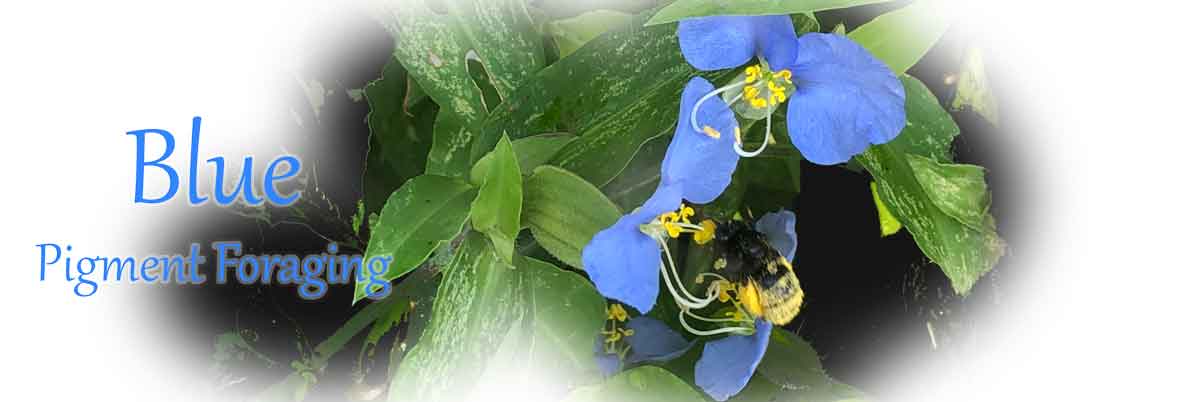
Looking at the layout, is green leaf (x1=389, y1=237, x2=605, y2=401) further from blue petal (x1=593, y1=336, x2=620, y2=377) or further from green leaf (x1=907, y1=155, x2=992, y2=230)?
green leaf (x1=907, y1=155, x2=992, y2=230)

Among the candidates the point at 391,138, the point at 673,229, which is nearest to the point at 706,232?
the point at 673,229

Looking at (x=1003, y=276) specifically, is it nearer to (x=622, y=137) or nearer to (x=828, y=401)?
(x=828, y=401)

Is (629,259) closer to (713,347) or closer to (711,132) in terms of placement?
(711,132)

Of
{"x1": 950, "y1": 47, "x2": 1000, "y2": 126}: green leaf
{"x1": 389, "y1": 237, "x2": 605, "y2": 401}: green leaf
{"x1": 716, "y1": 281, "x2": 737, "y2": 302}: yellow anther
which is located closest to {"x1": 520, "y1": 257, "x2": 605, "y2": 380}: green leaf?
{"x1": 389, "y1": 237, "x2": 605, "y2": 401}: green leaf

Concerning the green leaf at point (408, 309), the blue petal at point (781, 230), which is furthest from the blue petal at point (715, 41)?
the green leaf at point (408, 309)

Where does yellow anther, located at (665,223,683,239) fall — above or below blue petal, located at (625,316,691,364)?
above

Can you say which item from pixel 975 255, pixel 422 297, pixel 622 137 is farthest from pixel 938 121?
pixel 422 297
